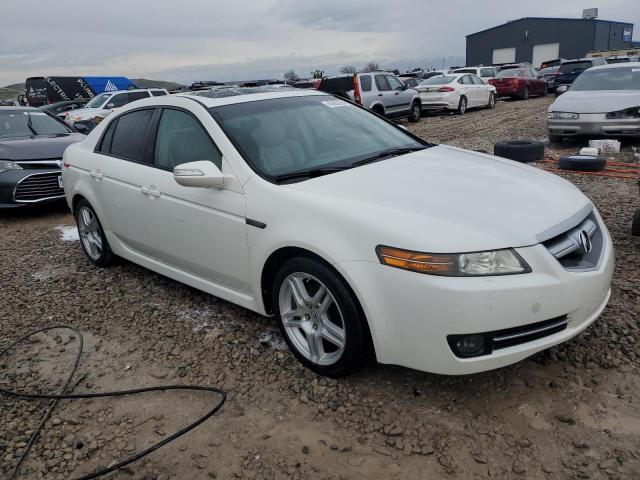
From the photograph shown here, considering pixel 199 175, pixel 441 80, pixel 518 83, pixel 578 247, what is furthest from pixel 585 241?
pixel 518 83

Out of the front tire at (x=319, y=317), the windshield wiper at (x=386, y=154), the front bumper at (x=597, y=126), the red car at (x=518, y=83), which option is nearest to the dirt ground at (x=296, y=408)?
the front tire at (x=319, y=317)

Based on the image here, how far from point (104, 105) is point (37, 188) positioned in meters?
10.4

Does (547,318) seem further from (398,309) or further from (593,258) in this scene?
(398,309)

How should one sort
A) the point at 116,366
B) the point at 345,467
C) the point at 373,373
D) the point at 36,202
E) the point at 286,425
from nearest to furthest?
the point at 345,467 < the point at 286,425 < the point at 373,373 < the point at 116,366 < the point at 36,202

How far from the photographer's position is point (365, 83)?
14.9m

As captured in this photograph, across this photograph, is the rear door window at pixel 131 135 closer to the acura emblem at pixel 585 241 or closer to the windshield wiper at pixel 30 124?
the acura emblem at pixel 585 241

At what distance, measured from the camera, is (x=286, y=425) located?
8.74 ft

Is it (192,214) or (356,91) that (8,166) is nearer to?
(192,214)

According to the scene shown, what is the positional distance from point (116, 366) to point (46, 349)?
0.67 metres

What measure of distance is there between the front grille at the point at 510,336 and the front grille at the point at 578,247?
293 millimetres

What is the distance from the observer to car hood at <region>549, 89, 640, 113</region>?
8875mm

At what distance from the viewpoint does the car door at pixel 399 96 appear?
15.5m

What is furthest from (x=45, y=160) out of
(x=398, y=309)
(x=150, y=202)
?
(x=398, y=309)

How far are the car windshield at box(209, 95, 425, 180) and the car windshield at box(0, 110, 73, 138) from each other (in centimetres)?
591
